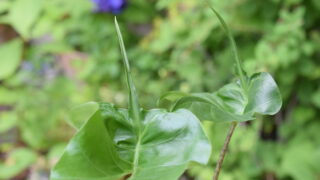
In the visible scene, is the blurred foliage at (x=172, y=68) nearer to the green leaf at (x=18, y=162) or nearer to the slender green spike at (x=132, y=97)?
the green leaf at (x=18, y=162)

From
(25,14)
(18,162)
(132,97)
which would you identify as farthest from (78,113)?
(18,162)

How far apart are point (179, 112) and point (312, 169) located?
934 mm

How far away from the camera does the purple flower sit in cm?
142

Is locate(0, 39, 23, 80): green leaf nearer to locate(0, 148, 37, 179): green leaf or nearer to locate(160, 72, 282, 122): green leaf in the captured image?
locate(0, 148, 37, 179): green leaf

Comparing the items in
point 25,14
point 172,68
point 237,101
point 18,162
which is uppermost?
point 237,101

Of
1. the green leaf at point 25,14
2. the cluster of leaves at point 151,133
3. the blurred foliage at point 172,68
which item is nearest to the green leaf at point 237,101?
the cluster of leaves at point 151,133

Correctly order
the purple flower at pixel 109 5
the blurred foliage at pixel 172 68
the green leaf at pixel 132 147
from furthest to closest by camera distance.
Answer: the purple flower at pixel 109 5
the blurred foliage at pixel 172 68
the green leaf at pixel 132 147

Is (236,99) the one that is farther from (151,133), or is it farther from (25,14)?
(25,14)

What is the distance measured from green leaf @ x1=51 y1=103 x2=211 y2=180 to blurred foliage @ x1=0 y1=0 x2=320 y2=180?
77 cm

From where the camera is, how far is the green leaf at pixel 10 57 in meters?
1.23

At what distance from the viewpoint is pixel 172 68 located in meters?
1.32

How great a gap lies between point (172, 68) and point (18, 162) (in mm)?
457

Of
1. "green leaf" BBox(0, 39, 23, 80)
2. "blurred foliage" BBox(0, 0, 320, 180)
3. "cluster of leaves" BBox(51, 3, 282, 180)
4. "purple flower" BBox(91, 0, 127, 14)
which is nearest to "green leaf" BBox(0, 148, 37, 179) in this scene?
"blurred foliage" BBox(0, 0, 320, 180)

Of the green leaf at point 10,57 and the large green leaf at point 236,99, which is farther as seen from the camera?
the green leaf at point 10,57
